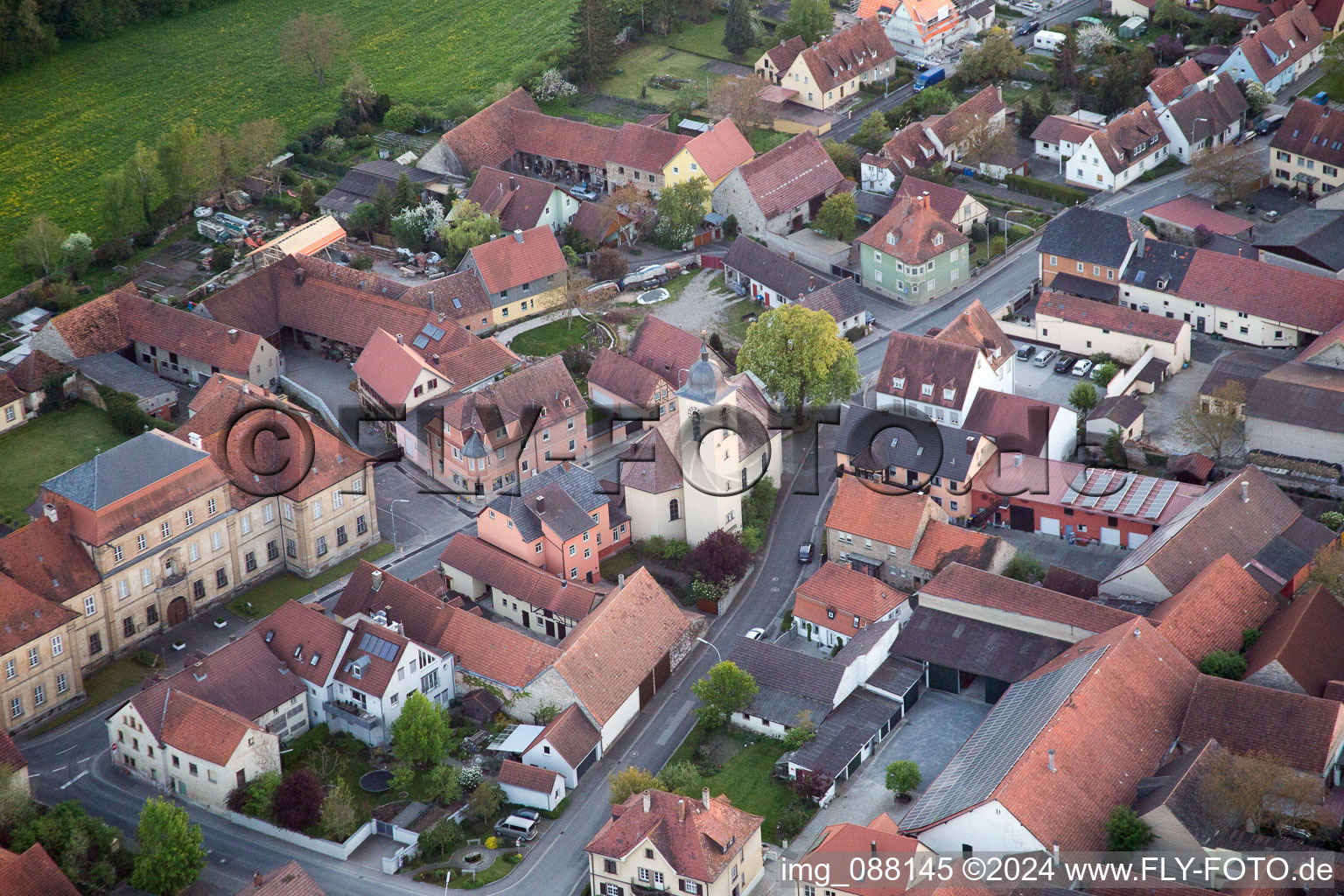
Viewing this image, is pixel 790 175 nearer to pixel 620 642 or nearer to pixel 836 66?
pixel 836 66

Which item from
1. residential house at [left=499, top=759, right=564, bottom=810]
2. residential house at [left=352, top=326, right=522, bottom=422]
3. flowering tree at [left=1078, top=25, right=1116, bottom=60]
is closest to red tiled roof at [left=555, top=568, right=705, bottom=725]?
residential house at [left=499, top=759, right=564, bottom=810]

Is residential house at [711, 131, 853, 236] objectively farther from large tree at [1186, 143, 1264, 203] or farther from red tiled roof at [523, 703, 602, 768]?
red tiled roof at [523, 703, 602, 768]

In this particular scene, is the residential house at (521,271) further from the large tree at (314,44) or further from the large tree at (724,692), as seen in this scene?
the large tree at (314,44)

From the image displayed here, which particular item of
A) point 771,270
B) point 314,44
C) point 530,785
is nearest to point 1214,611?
point 530,785

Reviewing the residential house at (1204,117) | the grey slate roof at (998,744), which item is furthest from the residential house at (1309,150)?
the grey slate roof at (998,744)

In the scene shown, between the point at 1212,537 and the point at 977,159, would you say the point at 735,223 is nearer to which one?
the point at 977,159

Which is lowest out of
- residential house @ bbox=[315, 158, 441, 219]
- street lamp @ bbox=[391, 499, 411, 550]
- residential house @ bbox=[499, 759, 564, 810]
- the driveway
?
the driveway

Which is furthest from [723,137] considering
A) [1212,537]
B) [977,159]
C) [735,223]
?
[1212,537]
